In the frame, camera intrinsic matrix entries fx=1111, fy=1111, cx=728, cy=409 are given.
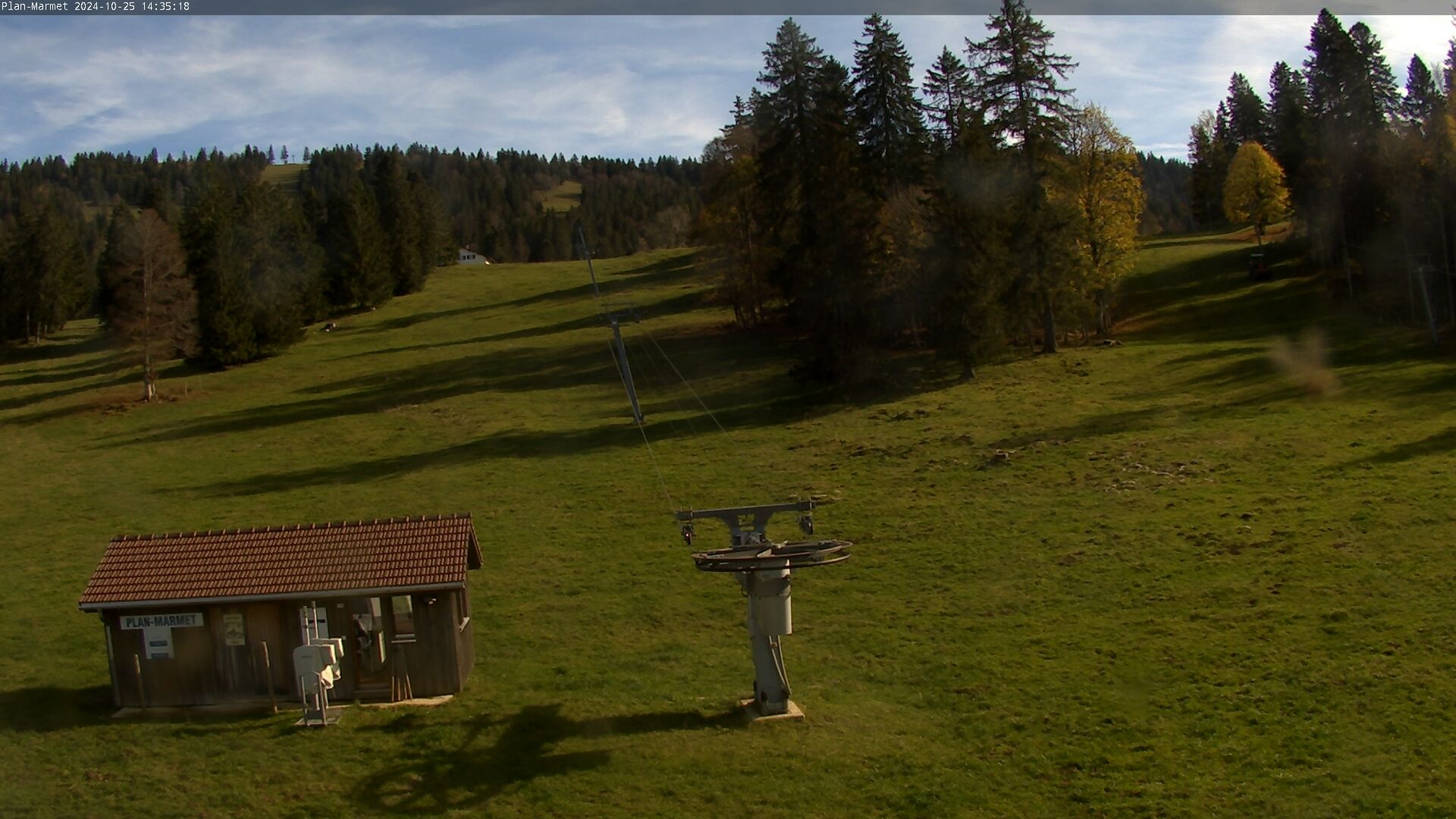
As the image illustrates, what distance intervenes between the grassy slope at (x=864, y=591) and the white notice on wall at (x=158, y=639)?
1.51 metres

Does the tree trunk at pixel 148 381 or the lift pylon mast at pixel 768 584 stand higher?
the tree trunk at pixel 148 381

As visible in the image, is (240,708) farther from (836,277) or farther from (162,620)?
(836,277)

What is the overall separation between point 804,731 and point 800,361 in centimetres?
3262

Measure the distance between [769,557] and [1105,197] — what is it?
4415cm

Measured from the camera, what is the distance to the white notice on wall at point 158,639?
68.7 feet

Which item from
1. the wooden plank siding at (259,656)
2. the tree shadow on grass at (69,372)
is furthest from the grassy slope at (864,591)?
the tree shadow on grass at (69,372)

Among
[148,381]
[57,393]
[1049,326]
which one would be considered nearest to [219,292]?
[148,381]

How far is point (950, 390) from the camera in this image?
4525 cm

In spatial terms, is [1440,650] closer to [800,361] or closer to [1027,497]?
[1027,497]

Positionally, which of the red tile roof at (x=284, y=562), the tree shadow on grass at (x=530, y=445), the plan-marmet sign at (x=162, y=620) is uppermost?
the tree shadow on grass at (x=530, y=445)

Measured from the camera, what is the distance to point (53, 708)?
20828 millimetres

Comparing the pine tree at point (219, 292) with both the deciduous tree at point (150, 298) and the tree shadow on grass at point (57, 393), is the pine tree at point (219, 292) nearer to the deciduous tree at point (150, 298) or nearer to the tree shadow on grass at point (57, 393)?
the deciduous tree at point (150, 298)

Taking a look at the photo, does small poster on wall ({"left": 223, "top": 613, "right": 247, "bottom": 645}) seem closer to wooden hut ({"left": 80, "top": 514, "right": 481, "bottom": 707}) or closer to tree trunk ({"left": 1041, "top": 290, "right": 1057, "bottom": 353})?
wooden hut ({"left": 80, "top": 514, "right": 481, "bottom": 707})

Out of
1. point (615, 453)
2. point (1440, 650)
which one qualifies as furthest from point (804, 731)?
point (615, 453)
